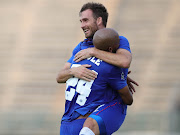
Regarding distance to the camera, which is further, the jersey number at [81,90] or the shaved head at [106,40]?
the jersey number at [81,90]

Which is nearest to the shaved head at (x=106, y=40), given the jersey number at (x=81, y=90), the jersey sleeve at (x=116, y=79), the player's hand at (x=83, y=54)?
the player's hand at (x=83, y=54)

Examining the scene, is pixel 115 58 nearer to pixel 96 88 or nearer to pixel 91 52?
pixel 91 52

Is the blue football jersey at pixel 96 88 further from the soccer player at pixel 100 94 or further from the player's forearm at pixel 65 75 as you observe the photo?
the player's forearm at pixel 65 75

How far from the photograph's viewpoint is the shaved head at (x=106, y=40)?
406 cm

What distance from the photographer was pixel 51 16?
38.8 feet

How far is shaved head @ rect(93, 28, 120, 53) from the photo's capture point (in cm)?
406

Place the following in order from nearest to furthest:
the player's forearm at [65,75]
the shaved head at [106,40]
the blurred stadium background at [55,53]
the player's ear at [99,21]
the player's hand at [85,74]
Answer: the shaved head at [106,40] → the player's hand at [85,74] → the player's forearm at [65,75] → the player's ear at [99,21] → the blurred stadium background at [55,53]

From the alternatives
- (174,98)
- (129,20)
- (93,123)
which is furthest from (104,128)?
(129,20)

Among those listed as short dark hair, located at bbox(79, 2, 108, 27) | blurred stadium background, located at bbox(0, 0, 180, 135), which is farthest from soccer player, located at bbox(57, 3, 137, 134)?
blurred stadium background, located at bbox(0, 0, 180, 135)

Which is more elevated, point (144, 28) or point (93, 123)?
point (144, 28)

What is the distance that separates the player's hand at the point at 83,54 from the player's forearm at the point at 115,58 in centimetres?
7

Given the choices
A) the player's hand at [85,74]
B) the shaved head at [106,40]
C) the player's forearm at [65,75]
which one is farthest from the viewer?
the player's forearm at [65,75]

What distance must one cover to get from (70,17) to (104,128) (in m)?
7.99

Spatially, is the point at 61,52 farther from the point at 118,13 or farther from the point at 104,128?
the point at 104,128
